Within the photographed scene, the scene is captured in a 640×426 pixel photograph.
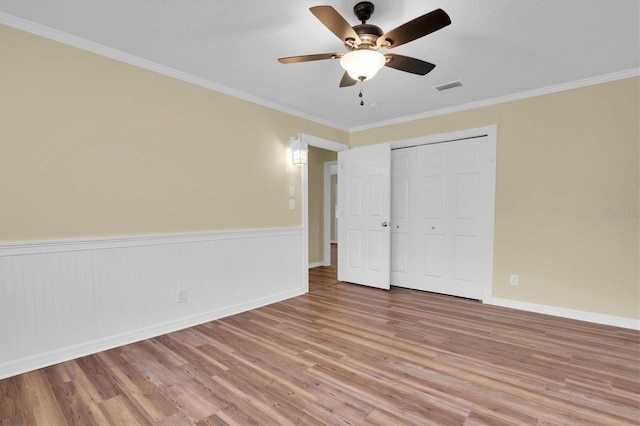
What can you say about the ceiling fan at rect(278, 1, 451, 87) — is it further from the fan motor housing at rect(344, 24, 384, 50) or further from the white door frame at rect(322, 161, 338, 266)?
the white door frame at rect(322, 161, 338, 266)

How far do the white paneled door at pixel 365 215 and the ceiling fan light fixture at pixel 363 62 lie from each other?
8.31ft

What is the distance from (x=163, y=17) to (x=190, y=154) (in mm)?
1292

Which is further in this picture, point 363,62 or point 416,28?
point 363,62

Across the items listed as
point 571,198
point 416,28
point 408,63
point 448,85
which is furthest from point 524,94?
point 416,28

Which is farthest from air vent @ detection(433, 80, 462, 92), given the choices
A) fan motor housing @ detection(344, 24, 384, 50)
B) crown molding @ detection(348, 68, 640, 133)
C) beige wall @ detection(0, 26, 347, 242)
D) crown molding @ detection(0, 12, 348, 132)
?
beige wall @ detection(0, 26, 347, 242)

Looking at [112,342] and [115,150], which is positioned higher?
[115,150]

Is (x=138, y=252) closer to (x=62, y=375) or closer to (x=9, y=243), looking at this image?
(x=9, y=243)

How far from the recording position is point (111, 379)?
218cm

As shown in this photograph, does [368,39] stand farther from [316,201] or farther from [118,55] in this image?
[316,201]

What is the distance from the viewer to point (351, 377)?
2213mm

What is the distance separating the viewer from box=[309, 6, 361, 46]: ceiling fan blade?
1641 millimetres

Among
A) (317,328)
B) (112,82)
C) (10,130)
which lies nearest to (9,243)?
(10,130)

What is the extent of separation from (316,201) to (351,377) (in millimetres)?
4392

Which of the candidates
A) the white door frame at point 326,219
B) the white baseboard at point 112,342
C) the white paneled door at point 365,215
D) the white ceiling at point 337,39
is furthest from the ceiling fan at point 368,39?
the white door frame at point 326,219
